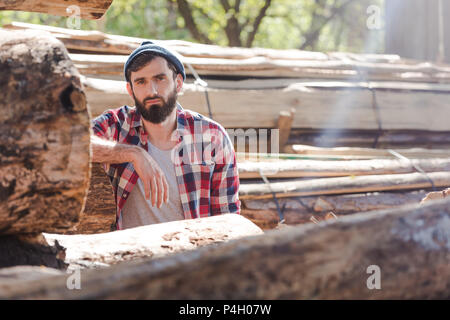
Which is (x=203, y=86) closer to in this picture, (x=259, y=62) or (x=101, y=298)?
(x=259, y=62)

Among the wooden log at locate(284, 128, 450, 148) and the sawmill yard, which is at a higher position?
the sawmill yard

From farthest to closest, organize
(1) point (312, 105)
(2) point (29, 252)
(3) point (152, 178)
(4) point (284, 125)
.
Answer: (1) point (312, 105), (4) point (284, 125), (3) point (152, 178), (2) point (29, 252)

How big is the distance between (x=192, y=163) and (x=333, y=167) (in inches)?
67.5

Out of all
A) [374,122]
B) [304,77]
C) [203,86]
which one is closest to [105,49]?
[203,86]

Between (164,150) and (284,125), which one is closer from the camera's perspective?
(164,150)

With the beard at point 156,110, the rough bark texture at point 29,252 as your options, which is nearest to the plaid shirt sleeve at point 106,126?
the beard at point 156,110

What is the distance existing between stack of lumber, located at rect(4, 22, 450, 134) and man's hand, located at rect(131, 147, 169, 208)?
5.62 feet

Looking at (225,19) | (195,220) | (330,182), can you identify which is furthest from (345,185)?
(225,19)

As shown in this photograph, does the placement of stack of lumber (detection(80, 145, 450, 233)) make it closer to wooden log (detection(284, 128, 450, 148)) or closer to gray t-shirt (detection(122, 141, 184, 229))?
wooden log (detection(284, 128, 450, 148))

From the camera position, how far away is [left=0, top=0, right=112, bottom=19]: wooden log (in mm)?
1845

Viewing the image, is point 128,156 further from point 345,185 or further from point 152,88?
point 345,185

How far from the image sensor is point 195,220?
2102 mm

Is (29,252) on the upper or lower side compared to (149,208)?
upper

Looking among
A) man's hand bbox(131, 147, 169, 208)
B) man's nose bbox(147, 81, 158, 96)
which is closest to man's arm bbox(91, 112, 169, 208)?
man's hand bbox(131, 147, 169, 208)
